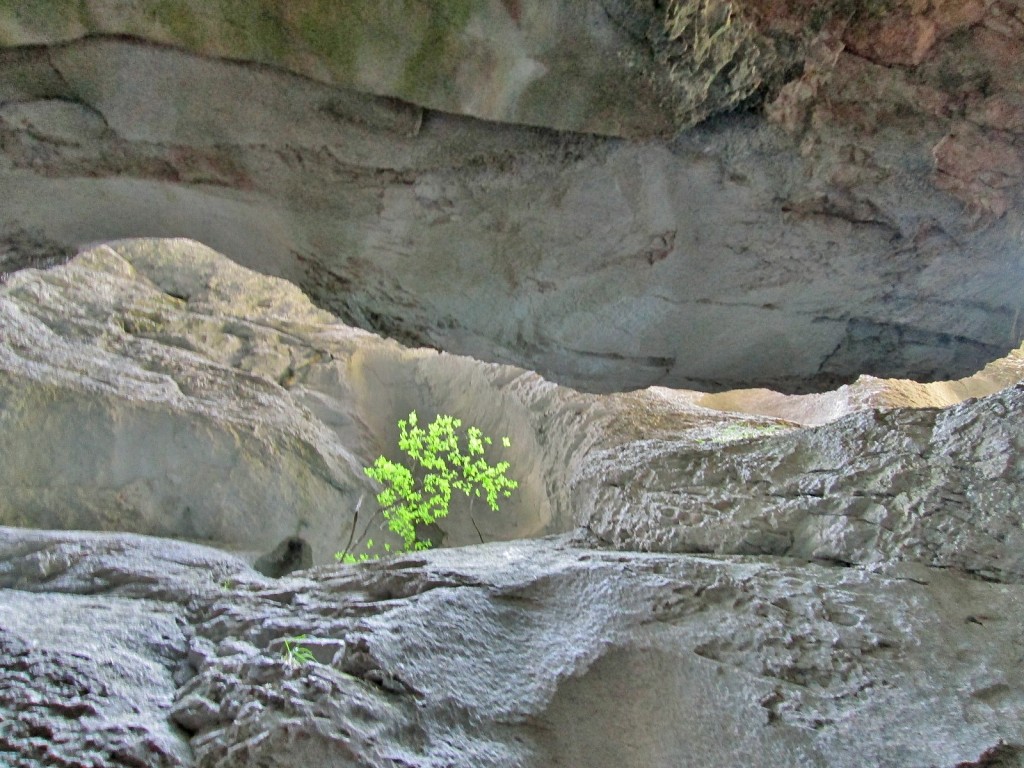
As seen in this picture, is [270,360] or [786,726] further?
[270,360]

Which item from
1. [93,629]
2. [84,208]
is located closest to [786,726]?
[93,629]

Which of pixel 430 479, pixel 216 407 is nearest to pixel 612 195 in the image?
pixel 216 407

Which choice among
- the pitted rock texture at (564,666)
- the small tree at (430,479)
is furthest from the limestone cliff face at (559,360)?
the small tree at (430,479)

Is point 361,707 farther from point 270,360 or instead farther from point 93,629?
point 270,360

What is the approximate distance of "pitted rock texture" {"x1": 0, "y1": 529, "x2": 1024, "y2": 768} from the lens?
2318 millimetres

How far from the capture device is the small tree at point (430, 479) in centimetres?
Answer: 838

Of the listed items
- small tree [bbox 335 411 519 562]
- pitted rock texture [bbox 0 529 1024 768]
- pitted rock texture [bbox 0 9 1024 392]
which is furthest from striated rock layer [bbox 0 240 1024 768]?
small tree [bbox 335 411 519 562]

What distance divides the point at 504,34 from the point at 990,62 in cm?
285

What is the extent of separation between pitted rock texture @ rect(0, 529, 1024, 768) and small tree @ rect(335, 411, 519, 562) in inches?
167

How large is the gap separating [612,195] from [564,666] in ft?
10.2

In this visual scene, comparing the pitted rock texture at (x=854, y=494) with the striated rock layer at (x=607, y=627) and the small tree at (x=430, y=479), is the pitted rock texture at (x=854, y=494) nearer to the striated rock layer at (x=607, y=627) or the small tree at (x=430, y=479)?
the striated rock layer at (x=607, y=627)

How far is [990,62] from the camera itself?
3.96 meters

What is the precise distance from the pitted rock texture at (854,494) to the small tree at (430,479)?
4.12m

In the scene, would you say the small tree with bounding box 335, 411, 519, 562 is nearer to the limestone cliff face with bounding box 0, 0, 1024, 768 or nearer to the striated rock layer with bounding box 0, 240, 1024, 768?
the limestone cliff face with bounding box 0, 0, 1024, 768
